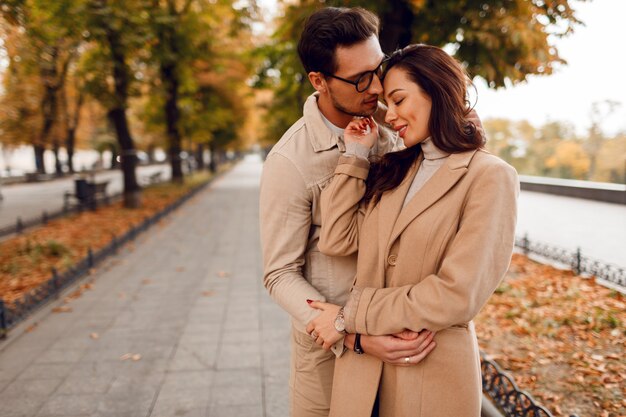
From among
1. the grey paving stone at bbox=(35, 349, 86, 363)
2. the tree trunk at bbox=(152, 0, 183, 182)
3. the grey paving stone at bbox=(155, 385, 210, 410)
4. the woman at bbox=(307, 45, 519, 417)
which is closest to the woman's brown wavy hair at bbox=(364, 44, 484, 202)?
the woman at bbox=(307, 45, 519, 417)

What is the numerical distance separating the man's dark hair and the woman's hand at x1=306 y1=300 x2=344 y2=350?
97cm

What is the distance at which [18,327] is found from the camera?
568cm

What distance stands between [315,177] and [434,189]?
0.53m

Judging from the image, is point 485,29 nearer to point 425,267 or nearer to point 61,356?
point 425,267

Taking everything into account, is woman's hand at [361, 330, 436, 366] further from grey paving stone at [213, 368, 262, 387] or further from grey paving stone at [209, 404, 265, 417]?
grey paving stone at [213, 368, 262, 387]

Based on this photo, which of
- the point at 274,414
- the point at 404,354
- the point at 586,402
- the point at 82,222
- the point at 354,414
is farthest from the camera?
the point at 82,222

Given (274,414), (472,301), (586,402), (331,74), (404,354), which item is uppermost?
(331,74)

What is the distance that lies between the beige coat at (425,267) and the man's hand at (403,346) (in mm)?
44

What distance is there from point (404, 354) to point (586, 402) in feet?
9.06

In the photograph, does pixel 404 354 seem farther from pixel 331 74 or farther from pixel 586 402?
pixel 586 402

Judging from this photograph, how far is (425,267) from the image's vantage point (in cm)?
168

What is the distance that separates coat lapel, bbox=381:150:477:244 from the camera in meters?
1.62

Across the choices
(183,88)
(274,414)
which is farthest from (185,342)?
(183,88)

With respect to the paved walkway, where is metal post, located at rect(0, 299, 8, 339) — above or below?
above
